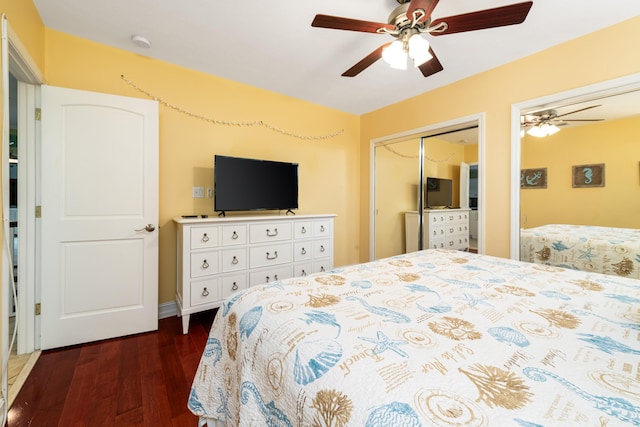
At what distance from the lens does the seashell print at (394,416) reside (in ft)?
1.61

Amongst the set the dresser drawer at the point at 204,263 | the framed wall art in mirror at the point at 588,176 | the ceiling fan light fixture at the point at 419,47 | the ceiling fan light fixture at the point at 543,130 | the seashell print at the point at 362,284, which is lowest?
the dresser drawer at the point at 204,263

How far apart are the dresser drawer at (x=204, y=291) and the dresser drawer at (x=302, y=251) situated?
818 millimetres

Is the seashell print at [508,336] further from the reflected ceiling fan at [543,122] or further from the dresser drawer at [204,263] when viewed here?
the reflected ceiling fan at [543,122]

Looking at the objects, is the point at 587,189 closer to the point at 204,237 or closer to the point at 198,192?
the point at 204,237

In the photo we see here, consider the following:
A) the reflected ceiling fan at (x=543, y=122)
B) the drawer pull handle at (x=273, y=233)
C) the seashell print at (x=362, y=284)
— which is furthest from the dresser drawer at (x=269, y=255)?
the reflected ceiling fan at (x=543, y=122)

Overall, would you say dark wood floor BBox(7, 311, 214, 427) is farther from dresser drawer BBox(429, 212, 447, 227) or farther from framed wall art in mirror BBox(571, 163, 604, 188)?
framed wall art in mirror BBox(571, 163, 604, 188)

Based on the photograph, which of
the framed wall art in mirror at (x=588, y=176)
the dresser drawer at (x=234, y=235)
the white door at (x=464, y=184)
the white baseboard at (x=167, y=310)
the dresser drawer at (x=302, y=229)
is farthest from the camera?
the white door at (x=464, y=184)

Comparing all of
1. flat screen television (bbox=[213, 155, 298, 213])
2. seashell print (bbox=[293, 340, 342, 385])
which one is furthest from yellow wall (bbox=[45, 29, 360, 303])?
seashell print (bbox=[293, 340, 342, 385])

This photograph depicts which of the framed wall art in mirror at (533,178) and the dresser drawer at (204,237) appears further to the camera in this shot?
the framed wall art in mirror at (533,178)

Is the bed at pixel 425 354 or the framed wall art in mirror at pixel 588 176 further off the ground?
the framed wall art in mirror at pixel 588 176

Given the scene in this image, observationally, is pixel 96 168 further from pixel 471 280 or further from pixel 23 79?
pixel 471 280

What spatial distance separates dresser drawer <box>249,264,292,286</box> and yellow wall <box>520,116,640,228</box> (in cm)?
230

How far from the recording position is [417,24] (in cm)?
161

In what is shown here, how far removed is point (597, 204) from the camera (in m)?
2.11
